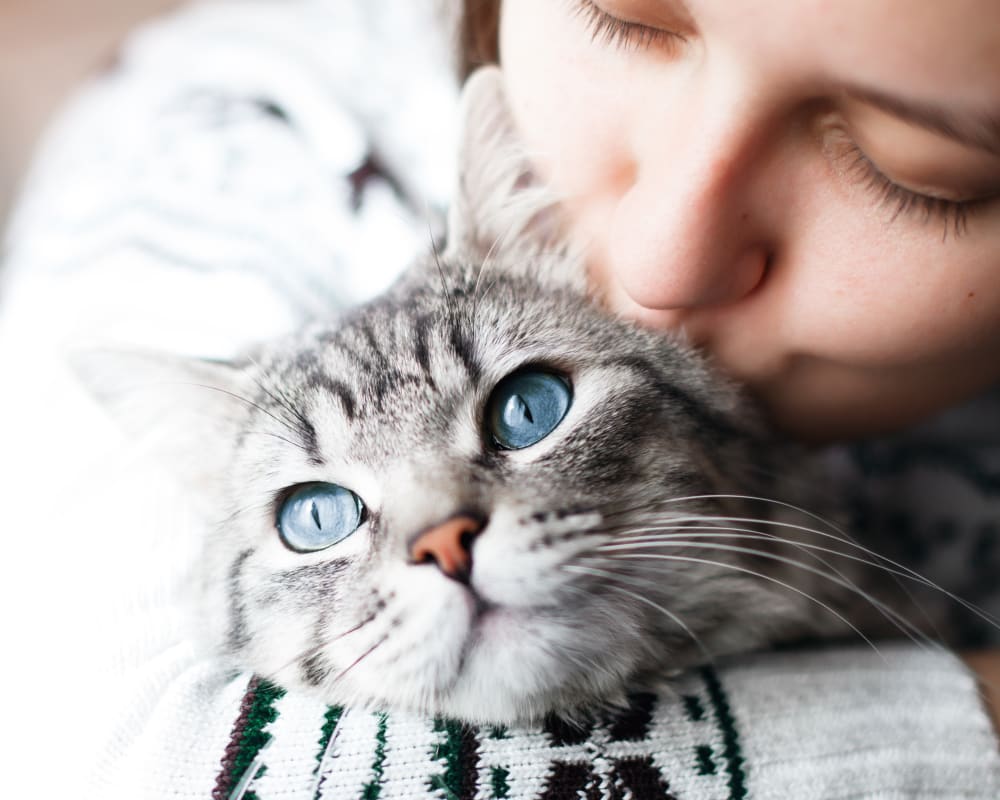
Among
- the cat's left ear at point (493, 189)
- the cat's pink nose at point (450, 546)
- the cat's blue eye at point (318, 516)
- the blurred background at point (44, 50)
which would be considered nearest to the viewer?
the cat's pink nose at point (450, 546)

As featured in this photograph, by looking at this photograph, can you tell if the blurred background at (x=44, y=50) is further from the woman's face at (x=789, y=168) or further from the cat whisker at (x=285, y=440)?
the woman's face at (x=789, y=168)

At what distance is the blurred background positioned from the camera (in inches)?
93.4

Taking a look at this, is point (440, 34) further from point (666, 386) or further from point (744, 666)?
point (744, 666)

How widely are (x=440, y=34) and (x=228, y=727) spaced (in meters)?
1.11

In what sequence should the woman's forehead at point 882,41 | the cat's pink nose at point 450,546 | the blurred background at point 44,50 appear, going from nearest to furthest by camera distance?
the woman's forehead at point 882,41, the cat's pink nose at point 450,546, the blurred background at point 44,50

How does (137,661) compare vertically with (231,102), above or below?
below

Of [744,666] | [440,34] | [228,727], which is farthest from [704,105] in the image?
[440,34]

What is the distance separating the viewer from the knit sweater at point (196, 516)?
2.06ft

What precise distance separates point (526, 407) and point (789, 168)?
1.09 ft

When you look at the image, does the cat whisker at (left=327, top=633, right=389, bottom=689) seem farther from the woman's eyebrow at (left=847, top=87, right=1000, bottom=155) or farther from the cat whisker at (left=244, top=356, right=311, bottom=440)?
the woman's eyebrow at (left=847, top=87, right=1000, bottom=155)

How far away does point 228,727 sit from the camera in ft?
2.13

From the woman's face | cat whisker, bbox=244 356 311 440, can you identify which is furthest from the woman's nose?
cat whisker, bbox=244 356 311 440

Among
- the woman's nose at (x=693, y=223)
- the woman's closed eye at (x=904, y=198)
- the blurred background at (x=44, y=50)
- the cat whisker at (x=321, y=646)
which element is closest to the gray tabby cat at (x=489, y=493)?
the cat whisker at (x=321, y=646)

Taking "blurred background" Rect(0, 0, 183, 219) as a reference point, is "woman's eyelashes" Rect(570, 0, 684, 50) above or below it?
below
